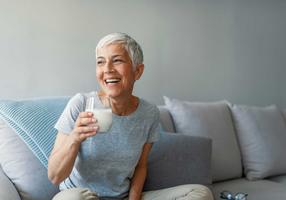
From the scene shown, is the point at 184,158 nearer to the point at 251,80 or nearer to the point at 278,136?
the point at 278,136

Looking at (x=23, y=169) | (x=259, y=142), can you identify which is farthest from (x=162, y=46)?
(x=23, y=169)

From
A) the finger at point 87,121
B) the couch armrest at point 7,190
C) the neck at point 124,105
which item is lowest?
the couch armrest at point 7,190

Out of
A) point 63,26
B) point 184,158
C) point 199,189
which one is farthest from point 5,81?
point 199,189

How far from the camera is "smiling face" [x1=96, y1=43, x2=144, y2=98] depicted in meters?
1.58

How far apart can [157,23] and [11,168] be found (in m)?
1.38

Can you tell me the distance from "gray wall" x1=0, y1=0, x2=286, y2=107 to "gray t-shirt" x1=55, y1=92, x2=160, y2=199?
0.70m

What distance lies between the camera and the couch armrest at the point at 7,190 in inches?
57.5

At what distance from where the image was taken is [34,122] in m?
1.73

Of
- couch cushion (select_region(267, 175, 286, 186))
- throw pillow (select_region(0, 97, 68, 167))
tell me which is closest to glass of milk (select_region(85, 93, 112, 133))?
throw pillow (select_region(0, 97, 68, 167))

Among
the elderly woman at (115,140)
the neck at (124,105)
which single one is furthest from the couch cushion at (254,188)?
the neck at (124,105)

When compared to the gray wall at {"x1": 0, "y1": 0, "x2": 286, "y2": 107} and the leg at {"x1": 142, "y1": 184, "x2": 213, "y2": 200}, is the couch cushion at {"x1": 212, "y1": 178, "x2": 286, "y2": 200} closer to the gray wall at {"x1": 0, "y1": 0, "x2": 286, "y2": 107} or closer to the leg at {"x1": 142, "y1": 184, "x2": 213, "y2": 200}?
the leg at {"x1": 142, "y1": 184, "x2": 213, "y2": 200}

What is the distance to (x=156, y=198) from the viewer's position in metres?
1.66

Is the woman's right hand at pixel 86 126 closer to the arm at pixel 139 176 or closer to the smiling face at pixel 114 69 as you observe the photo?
the smiling face at pixel 114 69

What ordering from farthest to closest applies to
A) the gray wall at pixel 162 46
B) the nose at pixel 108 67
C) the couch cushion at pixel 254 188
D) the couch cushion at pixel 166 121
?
1. the couch cushion at pixel 166 121
2. the gray wall at pixel 162 46
3. the couch cushion at pixel 254 188
4. the nose at pixel 108 67
